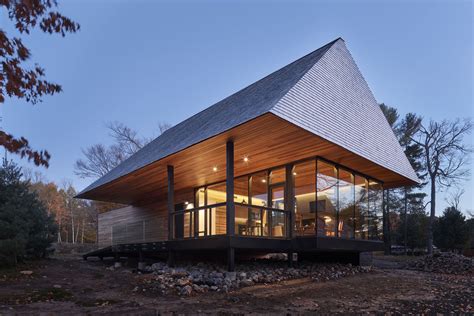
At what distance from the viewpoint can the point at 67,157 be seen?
3456 centimetres

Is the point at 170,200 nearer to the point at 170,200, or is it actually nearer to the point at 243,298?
the point at 170,200

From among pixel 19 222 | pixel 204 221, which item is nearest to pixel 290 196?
pixel 204 221

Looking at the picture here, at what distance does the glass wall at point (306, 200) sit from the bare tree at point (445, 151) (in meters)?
20.6

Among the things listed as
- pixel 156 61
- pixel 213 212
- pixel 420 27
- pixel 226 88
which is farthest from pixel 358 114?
pixel 226 88

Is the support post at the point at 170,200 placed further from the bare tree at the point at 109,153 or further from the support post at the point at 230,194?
the bare tree at the point at 109,153

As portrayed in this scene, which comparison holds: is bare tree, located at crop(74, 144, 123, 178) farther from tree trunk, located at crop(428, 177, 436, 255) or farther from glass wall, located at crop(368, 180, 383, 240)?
tree trunk, located at crop(428, 177, 436, 255)

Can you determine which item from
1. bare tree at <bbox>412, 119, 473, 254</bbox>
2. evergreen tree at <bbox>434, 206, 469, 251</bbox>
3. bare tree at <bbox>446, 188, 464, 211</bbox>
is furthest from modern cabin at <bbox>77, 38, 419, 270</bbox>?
bare tree at <bbox>446, 188, 464, 211</bbox>

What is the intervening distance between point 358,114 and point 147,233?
29.8 feet

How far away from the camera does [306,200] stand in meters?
11.6

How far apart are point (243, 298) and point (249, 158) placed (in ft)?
18.0

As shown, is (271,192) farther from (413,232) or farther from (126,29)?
(413,232)

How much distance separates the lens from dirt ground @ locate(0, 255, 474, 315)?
6.47 meters

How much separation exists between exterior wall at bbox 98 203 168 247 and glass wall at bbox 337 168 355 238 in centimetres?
665

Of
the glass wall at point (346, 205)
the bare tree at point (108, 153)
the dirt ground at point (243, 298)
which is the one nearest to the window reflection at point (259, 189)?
the glass wall at point (346, 205)
